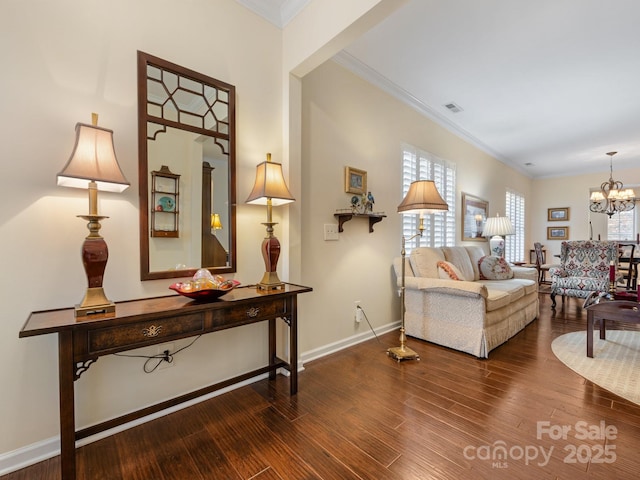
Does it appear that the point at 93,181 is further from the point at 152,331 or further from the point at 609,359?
the point at 609,359

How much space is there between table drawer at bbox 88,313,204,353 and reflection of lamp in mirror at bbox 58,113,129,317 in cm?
11

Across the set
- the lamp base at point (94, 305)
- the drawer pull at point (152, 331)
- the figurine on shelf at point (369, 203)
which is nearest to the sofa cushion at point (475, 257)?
the figurine on shelf at point (369, 203)

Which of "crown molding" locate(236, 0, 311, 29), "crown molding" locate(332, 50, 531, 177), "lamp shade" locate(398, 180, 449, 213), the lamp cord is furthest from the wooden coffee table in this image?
"crown molding" locate(236, 0, 311, 29)

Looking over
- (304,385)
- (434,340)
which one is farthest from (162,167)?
(434,340)

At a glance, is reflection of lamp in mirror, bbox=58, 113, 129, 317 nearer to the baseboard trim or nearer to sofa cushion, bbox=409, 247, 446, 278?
the baseboard trim

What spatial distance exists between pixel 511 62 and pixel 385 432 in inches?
A: 138

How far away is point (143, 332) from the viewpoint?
4.68ft

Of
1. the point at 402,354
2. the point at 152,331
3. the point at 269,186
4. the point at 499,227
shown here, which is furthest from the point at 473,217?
the point at 152,331

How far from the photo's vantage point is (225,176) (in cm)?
207

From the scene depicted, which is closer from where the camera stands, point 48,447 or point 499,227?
point 48,447

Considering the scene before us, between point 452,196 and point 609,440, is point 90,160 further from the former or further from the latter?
point 452,196

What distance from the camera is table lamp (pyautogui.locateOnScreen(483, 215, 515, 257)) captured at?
15.9 ft

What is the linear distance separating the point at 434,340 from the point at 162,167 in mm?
2886

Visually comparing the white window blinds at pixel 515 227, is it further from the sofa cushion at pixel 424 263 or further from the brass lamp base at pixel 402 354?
the brass lamp base at pixel 402 354
